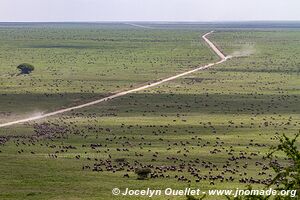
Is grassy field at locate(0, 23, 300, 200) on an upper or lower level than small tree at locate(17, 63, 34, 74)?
upper

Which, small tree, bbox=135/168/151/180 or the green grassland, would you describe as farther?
the green grassland

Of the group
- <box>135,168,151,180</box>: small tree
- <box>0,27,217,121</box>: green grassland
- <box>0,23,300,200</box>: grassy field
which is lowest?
<box>0,27,217,121</box>: green grassland

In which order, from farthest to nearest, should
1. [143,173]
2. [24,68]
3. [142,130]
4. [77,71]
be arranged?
[77,71], [24,68], [142,130], [143,173]

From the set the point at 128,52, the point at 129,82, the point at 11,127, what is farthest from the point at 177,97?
the point at 128,52

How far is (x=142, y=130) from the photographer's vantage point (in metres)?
52.8

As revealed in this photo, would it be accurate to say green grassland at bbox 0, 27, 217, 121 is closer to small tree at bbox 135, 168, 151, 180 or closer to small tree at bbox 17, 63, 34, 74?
small tree at bbox 17, 63, 34, 74

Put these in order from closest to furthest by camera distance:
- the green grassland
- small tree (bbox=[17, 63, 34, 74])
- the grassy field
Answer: the grassy field
the green grassland
small tree (bbox=[17, 63, 34, 74])

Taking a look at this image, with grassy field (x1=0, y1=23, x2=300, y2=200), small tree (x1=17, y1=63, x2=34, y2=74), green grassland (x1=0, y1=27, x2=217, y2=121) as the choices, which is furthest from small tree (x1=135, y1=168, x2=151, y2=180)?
small tree (x1=17, y1=63, x2=34, y2=74)

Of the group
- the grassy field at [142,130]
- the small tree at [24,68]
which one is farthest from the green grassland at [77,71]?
the small tree at [24,68]

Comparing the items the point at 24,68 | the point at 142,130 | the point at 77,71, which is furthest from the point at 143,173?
the point at 77,71

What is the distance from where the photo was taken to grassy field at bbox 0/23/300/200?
36906mm

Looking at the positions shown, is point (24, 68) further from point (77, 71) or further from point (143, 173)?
point (143, 173)

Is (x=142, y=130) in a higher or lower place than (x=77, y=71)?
higher

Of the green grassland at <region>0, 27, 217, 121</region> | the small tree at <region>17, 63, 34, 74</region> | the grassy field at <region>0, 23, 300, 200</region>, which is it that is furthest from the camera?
the small tree at <region>17, 63, 34, 74</region>
